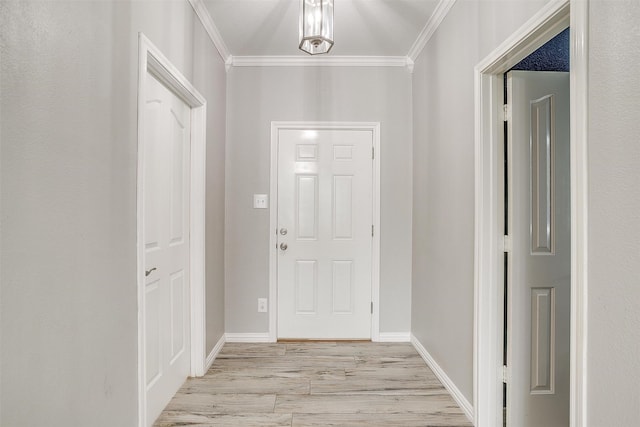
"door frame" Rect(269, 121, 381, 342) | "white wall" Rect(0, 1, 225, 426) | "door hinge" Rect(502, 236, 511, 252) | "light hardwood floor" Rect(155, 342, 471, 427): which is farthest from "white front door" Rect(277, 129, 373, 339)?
"white wall" Rect(0, 1, 225, 426)

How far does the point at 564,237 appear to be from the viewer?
2008 mm

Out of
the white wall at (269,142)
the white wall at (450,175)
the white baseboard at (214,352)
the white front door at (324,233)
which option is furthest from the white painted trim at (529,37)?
the white baseboard at (214,352)

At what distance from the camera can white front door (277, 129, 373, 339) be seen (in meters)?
3.46

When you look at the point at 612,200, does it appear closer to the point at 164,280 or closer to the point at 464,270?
the point at 464,270

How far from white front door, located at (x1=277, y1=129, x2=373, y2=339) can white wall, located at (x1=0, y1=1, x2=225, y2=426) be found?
181 cm

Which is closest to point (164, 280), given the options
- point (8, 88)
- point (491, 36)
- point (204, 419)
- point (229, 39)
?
point (204, 419)

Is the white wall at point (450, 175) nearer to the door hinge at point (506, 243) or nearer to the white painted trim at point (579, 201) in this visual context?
the door hinge at point (506, 243)

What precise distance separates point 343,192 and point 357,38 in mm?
1294

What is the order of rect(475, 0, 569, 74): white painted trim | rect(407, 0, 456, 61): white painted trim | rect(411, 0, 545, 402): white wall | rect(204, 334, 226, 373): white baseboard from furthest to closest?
rect(204, 334, 226, 373): white baseboard, rect(407, 0, 456, 61): white painted trim, rect(411, 0, 545, 402): white wall, rect(475, 0, 569, 74): white painted trim

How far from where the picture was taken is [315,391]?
8.21 feet

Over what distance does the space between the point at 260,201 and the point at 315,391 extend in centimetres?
167

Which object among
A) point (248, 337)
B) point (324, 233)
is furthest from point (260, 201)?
point (248, 337)

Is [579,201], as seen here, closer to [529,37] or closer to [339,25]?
[529,37]

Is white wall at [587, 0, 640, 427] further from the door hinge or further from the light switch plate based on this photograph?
the light switch plate
